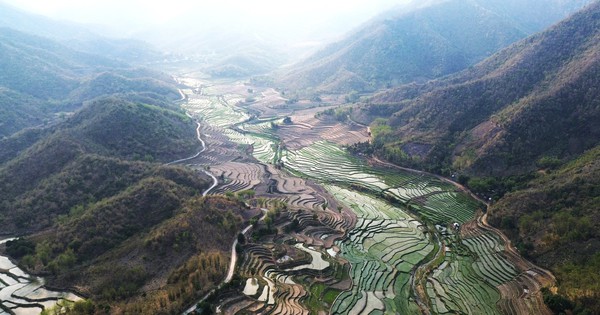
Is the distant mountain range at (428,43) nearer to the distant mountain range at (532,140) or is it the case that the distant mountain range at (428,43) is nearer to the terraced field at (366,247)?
the distant mountain range at (532,140)

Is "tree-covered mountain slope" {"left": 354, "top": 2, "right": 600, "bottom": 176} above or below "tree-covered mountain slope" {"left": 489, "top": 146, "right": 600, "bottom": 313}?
above

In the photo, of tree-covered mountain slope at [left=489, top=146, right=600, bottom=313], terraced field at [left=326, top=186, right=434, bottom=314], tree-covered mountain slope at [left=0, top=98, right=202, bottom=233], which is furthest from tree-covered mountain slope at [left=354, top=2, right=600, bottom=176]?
tree-covered mountain slope at [left=0, top=98, right=202, bottom=233]

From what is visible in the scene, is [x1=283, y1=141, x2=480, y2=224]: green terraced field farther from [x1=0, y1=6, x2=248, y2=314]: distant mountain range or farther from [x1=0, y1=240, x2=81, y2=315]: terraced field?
[x1=0, y1=240, x2=81, y2=315]: terraced field

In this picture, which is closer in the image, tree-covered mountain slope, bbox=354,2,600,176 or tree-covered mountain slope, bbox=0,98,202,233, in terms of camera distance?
tree-covered mountain slope, bbox=0,98,202,233

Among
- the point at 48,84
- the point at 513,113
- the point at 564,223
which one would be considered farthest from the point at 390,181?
the point at 48,84

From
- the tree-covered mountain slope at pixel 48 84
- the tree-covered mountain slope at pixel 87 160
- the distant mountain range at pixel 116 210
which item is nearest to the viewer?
the distant mountain range at pixel 116 210

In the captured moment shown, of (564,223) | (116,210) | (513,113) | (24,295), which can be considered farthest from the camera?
(513,113)

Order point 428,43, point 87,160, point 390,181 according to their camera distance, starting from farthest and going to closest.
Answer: point 428,43 → point 390,181 → point 87,160

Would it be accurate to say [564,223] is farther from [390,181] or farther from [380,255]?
[390,181]

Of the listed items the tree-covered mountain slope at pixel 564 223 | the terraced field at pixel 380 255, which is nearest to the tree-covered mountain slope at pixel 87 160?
the terraced field at pixel 380 255
